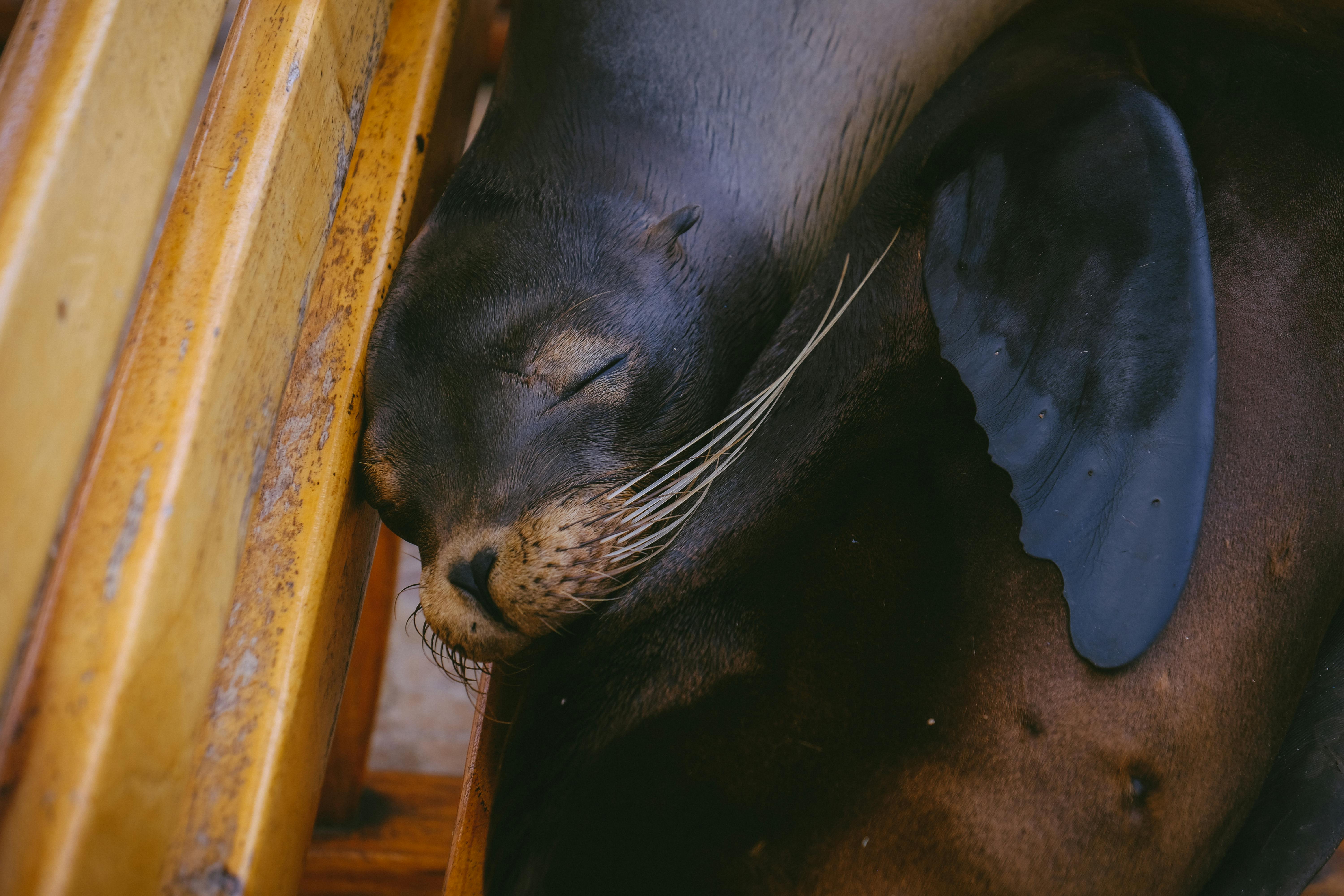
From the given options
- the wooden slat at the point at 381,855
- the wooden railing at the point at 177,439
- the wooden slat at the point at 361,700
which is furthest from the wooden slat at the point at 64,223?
the wooden slat at the point at 381,855

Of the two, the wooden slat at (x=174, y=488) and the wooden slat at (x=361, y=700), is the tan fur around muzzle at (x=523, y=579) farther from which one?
the wooden slat at (x=361, y=700)

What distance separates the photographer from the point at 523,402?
1.01 metres

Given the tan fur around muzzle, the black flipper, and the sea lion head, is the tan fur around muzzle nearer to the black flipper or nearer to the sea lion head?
the sea lion head

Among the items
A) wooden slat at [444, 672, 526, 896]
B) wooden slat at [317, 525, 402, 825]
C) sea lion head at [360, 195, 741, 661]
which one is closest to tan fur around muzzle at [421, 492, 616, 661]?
sea lion head at [360, 195, 741, 661]

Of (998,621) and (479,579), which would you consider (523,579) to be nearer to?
(479,579)

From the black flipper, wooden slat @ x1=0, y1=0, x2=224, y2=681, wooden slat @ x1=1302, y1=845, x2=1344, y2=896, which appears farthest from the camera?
wooden slat @ x1=1302, y1=845, x2=1344, y2=896

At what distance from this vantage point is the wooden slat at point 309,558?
76cm

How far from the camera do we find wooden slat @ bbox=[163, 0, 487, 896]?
763 millimetres

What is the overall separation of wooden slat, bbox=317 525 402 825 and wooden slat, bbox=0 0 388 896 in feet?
2.70

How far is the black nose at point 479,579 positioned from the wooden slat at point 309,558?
4.8 inches

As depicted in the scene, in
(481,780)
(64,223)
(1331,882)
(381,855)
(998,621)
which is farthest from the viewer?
(381,855)

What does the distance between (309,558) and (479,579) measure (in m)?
Result: 0.17

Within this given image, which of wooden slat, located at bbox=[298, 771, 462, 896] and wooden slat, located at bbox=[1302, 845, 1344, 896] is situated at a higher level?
wooden slat, located at bbox=[298, 771, 462, 896]

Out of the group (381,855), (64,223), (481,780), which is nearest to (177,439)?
(64,223)
